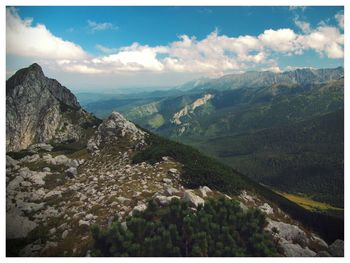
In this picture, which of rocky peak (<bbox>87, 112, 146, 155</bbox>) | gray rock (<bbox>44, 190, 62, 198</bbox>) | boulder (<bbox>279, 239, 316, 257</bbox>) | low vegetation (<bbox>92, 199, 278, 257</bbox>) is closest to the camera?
low vegetation (<bbox>92, 199, 278, 257</bbox>)

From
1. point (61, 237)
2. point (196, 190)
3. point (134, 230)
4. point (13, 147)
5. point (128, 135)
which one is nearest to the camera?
point (134, 230)

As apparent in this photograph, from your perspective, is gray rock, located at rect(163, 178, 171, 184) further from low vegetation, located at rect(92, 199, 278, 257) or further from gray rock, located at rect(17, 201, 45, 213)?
gray rock, located at rect(17, 201, 45, 213)

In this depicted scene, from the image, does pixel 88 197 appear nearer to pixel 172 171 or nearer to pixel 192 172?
pixel 172 171

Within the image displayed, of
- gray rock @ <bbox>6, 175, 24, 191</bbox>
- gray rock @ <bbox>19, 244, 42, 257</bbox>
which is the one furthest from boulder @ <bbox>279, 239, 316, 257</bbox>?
gray rock @ <bbox>6, 175, 24, 191</bbox>

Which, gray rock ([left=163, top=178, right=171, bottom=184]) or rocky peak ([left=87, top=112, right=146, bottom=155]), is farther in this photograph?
rocky peak ([left=87, top=112, right=146, bottom=155])

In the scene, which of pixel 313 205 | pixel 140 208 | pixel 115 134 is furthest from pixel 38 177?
pixel 313 205

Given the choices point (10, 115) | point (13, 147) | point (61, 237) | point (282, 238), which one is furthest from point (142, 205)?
point (10, 115)

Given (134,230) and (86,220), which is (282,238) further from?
(86,220)
